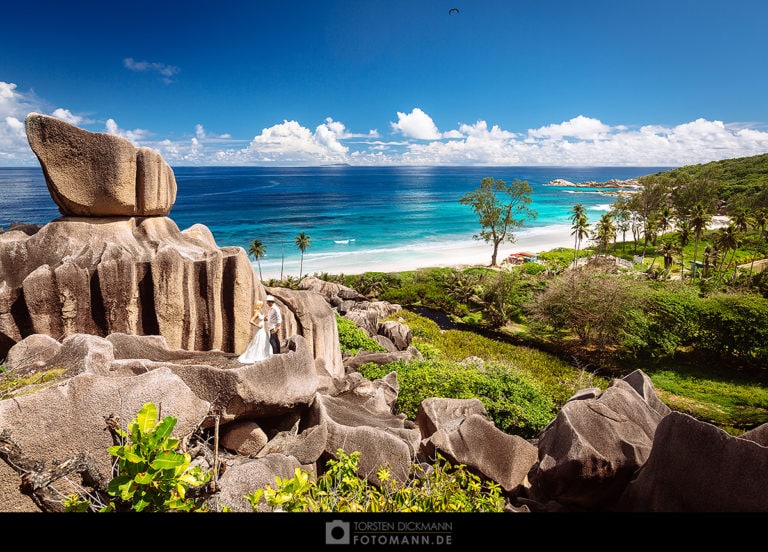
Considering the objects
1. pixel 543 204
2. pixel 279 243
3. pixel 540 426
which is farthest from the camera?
pixel 543 204

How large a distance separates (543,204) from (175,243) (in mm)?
119147

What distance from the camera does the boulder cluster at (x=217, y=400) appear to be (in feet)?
11.3

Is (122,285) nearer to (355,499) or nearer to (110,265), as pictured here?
(110,265)

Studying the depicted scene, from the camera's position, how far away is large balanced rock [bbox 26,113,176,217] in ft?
23.9

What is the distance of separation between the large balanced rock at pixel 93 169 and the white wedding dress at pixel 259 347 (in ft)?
13.4

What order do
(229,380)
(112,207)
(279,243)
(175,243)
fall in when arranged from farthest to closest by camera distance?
1. (279,243)
2. (175,243)
3. (112,207)
4. (229,380)

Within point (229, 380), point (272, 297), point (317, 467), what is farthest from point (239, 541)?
point (272, 297)

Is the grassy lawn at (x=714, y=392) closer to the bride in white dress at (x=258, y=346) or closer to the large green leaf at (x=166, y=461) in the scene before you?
the bride in white dress at (x=258, y=346)

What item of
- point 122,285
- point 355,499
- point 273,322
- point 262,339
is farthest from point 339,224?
point 355,499

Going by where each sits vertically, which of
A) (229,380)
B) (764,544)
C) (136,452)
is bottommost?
(229,380)

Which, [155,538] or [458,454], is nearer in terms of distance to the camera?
[155,538]

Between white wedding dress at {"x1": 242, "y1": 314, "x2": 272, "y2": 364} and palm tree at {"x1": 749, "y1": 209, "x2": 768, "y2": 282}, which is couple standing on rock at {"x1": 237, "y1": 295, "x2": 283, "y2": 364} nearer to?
white wedding dress at {"x1": 242, "y1": 314, "x2": 272, "y2": 364}

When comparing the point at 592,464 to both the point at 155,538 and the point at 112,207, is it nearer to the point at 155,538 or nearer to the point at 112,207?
the point at 155,538

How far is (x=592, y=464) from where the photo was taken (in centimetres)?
575
